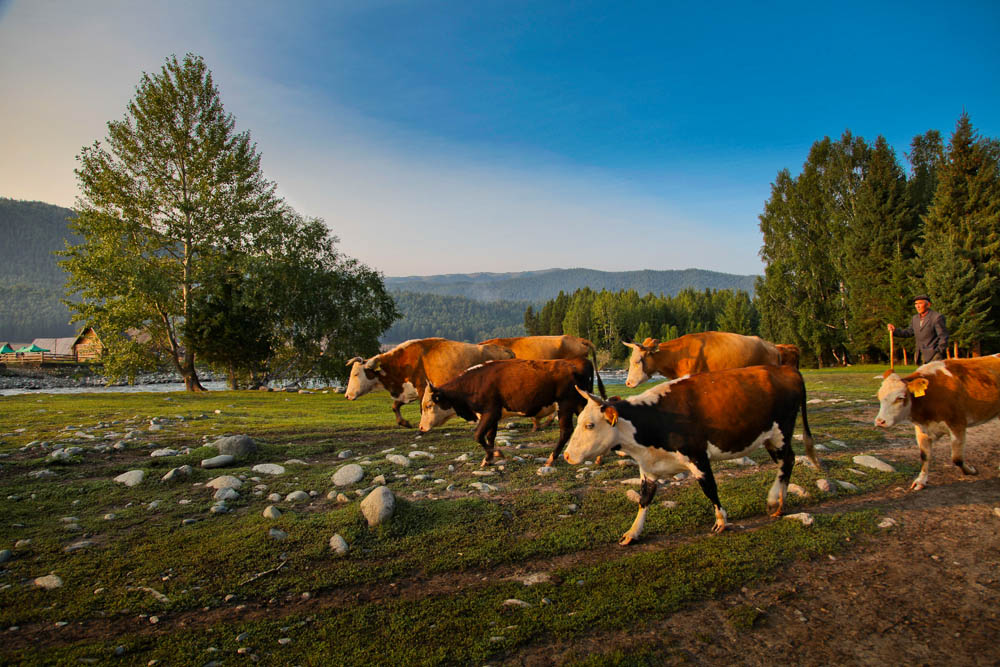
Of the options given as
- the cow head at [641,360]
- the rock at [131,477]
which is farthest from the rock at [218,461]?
the cow head at [641,360]

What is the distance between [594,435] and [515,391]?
12.7ft

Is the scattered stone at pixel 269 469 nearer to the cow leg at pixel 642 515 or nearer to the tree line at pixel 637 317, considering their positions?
the cow leg at pixel 642 515

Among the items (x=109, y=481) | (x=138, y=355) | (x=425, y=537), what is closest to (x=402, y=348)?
(x=109, y=481)

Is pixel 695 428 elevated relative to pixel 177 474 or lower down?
elevated

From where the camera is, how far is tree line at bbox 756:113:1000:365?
36531 millimetres

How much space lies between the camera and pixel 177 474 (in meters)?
8.09

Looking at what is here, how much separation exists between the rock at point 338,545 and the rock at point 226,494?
2.40 meters

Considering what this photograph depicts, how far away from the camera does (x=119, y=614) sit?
4316 mm

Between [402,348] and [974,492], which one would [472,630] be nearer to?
[974,492]

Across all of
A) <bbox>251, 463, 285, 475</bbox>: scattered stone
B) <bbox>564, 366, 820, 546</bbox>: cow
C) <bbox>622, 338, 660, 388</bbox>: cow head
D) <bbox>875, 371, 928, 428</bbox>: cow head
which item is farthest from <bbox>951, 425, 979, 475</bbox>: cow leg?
<bbox>251, 463, 285, 475</bbox>: scattered stone

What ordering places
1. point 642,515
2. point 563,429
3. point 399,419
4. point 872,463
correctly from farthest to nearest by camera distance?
point 399,419, point 563,429, point 872,463, point 642,515

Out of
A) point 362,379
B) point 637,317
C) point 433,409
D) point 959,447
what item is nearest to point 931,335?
point 959,447

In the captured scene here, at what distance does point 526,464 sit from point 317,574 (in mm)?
4862

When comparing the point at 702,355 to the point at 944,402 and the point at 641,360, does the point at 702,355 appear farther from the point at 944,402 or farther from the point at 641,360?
the point at 944,402
